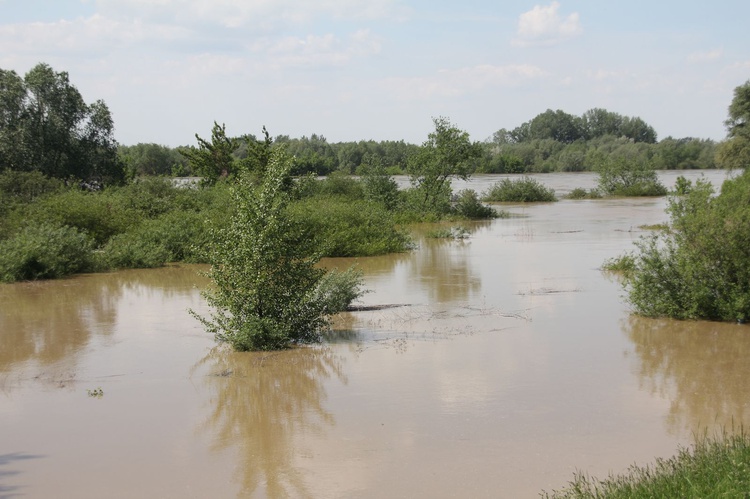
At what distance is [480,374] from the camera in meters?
10.7

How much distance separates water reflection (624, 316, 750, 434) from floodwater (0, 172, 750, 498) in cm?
4

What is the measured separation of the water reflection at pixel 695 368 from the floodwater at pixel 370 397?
40 millimetres

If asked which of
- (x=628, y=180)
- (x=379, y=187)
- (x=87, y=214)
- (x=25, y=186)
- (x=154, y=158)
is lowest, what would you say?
(x=87, y=214)

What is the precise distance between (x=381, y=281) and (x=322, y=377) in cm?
839

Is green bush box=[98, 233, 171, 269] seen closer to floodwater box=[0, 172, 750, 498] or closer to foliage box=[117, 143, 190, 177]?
floodwater box=[0, 172, 750, 498]

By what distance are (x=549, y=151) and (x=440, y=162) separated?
83784 mm

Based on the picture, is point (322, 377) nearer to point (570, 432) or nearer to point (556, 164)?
point (570, 432)

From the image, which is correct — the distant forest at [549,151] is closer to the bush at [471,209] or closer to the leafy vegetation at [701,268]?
the bush at [471,209]

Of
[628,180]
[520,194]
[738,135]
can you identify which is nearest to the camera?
[738,135]

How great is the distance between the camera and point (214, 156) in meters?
37.2

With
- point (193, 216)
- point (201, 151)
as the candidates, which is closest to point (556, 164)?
point (201, 151)

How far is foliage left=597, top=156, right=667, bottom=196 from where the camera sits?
179ft

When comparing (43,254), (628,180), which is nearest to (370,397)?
(43,254)

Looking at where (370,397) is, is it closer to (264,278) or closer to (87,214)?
(264,278)
